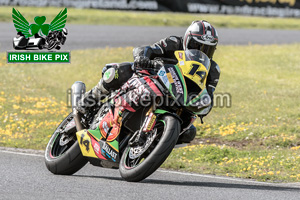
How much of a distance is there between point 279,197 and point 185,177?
5.19 feet

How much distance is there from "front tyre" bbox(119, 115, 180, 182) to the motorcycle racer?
50 centimetres

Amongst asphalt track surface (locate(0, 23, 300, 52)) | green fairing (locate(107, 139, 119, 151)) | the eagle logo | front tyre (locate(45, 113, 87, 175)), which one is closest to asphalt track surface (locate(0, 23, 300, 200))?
front tyre (locate(45, 113, 87, 175))

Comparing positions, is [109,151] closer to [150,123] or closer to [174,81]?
[150,123]

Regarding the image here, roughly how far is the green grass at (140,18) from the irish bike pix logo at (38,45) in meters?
2.46

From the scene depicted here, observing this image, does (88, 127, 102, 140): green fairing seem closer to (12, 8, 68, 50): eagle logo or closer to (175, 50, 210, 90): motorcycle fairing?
(175, 50, 210, 90): motorcycle fairing

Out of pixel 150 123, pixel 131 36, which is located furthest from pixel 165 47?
pixel 131 36

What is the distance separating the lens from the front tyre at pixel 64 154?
23.5 feet

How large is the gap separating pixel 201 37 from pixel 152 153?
1535mm

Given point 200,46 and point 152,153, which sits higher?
point 200,46

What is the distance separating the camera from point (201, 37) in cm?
667

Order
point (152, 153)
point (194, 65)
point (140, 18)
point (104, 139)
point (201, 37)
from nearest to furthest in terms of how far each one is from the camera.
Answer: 1. point (152, 153)
2. point (194, 65)
3. point (201, 37)
4. point (104, 139)
5. point (140, 18)

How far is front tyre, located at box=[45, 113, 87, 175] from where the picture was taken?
7176 mm

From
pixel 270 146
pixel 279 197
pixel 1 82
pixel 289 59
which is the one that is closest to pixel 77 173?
pixel 279 197

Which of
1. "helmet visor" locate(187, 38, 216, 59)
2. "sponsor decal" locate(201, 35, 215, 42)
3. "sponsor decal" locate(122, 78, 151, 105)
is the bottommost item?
"sponsor decal" locate(122, 78, 151, 105)
